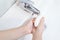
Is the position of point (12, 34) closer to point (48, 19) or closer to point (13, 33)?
point (13, 33)

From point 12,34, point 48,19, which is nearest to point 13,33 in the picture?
point 12,34

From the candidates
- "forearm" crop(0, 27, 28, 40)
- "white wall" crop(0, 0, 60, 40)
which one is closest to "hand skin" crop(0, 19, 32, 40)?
"forearm" crop(0, 27, 28, 40)

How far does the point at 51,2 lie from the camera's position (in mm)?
1260

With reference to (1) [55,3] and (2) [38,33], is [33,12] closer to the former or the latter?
(1) [55,3]

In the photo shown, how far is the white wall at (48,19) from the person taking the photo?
99cm

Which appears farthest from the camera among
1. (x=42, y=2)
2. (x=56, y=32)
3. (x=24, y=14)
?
(x=42, y=2)

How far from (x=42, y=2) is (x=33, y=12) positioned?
204 mm

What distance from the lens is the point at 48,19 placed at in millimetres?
1104

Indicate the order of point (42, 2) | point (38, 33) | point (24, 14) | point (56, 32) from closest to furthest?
point (38, 33) < point (56, 32) < point (24, 14) < point (42, 2)

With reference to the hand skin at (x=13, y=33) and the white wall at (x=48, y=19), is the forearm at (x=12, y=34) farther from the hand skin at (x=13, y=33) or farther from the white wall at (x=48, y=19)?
the white wall at (x=48, y=19)

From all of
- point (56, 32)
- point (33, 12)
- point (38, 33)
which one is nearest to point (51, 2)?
point (33, 12)

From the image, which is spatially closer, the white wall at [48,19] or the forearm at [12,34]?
the forearm at [12,34]

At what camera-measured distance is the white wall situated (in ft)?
3.26

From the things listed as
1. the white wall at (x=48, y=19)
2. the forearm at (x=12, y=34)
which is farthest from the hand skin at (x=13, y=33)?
the white wall at (x=48, y=19)
